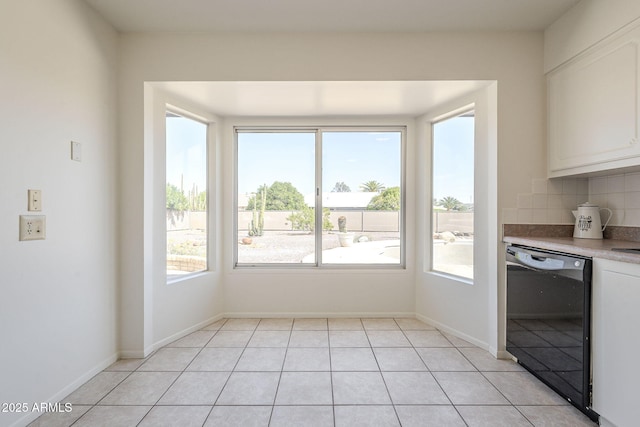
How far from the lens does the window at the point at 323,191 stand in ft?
11.4

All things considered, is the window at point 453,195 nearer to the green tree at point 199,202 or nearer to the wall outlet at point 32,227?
the green tree at point 199,202

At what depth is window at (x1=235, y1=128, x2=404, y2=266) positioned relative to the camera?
3.46m

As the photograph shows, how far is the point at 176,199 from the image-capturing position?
2.93m

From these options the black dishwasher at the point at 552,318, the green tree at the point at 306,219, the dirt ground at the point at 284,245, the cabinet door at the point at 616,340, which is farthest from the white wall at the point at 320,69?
the green tree at the point at 306,219

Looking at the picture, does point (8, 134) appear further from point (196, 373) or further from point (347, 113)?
point (347, 113)

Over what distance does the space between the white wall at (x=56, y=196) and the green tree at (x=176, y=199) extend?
51 centimetres

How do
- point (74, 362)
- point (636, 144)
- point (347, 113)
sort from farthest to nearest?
1. point (347, 113)
2. point (74, 362)
3. point (636, 144)

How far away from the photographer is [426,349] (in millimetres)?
2594

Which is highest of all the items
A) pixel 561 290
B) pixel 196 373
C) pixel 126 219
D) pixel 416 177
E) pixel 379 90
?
pixel 379 90

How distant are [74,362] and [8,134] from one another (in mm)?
1434

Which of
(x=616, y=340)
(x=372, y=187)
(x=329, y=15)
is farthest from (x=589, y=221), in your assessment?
(x=329, y=15)

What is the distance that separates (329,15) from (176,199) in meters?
2.06

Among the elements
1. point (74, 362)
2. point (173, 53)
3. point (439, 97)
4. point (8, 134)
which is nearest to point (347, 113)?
point (439, 97)

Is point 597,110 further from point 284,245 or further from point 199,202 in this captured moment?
point 199,202
